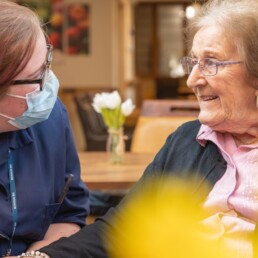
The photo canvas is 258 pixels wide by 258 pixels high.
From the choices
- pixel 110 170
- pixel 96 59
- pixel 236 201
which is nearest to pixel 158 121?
pixel 110 170

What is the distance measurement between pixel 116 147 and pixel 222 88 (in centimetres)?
152

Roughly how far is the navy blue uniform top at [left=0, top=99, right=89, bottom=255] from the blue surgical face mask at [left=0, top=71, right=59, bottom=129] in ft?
0.23

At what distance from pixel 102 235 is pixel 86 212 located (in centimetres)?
27

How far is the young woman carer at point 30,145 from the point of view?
61.1 inches

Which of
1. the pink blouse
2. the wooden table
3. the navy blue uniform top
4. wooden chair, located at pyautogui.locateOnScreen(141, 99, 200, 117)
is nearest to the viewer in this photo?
the pink blouse

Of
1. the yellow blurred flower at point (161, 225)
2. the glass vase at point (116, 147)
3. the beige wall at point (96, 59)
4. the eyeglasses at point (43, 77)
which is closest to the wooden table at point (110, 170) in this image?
the glass vase at point (116, 147)

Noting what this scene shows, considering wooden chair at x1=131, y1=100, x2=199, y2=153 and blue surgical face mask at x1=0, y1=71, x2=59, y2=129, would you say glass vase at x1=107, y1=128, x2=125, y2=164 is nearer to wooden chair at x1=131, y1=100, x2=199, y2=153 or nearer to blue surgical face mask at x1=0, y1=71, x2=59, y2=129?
wooden chair at x1=131, y1=100, x2=199, y2=153

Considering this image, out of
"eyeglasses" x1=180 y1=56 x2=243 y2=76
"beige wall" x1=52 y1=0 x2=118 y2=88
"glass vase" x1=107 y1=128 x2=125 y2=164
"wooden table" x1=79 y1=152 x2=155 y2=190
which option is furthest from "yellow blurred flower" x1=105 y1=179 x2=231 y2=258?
"beige wall" x1=52 y1=0 x2=118 y2=88

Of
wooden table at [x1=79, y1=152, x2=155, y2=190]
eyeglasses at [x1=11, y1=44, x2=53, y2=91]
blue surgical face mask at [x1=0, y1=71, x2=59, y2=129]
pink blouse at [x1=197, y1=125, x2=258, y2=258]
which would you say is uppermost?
eyeglasses at [x1=11, y1=44, x2=53, y2=91]

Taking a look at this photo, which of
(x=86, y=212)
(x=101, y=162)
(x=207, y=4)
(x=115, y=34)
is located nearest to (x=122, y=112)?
(x=101, y=162)

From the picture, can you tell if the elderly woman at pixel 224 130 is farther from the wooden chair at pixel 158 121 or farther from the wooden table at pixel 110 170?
the wooden chair at pixel 158 121

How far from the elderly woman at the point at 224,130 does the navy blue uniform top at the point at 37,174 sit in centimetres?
13

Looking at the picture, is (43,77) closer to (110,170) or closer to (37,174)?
(37,174)

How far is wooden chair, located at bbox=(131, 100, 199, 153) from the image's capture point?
3252mm
